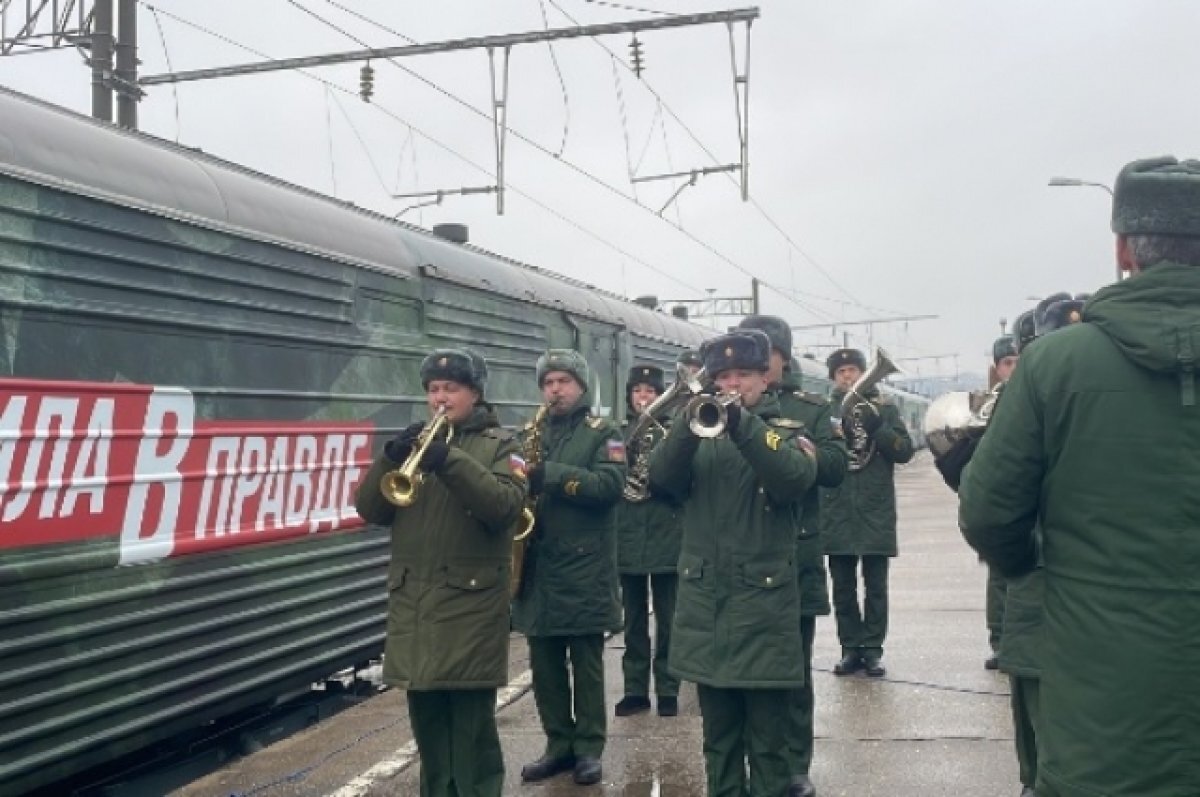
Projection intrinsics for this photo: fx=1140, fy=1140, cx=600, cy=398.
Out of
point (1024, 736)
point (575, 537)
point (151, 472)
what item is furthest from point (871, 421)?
point (151, 472)

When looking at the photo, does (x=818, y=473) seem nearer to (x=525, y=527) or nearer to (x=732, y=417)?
(x=732, y=417)

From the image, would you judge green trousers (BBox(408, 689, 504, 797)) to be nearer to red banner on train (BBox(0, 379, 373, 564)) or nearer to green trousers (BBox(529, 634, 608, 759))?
green trousers (BBox(529, 634, 608, 759))

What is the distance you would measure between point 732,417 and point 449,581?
1.03m

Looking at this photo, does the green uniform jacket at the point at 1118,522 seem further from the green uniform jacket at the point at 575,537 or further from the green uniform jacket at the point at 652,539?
the green uniform jacket at the point at 652,539

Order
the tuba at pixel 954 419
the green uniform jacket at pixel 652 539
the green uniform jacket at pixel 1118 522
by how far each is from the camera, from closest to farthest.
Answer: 1. the green uniform jacket at pixel 1118 522
2. the tuba at pixel 954 419
3. the green uniform jacket at pixel 652 539

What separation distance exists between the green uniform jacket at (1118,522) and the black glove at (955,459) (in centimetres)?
131

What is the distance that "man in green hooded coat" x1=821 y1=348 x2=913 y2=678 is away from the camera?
6180 mm

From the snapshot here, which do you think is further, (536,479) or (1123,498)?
(536,479)

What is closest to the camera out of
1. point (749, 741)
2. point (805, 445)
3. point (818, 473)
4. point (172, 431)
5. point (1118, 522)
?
point (1118, 522)

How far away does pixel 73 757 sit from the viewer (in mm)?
3729

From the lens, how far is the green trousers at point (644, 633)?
215 inches

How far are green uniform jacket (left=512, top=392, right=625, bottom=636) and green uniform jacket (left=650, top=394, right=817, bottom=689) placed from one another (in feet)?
2.82

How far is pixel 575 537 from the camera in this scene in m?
4.65

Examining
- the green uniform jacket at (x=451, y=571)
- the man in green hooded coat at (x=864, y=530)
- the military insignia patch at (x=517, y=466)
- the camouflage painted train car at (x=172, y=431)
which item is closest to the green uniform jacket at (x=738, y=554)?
the military insignia patch at (x=517, y=466)
